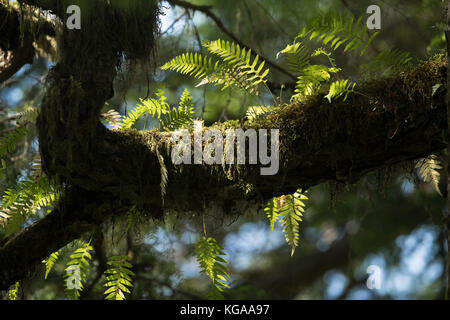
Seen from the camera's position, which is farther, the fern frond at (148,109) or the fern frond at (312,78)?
the fern frond at (148,109)

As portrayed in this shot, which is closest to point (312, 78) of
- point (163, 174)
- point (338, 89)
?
point (338, 89)

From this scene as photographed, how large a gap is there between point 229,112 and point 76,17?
227 centimetres

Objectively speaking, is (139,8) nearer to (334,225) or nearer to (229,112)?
(229,112)

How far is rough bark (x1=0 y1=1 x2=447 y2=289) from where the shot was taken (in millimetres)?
1656

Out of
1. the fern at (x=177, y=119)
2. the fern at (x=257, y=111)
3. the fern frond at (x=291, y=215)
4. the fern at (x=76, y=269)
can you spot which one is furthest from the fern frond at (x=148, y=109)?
the fern frond at (x=291, y=215)

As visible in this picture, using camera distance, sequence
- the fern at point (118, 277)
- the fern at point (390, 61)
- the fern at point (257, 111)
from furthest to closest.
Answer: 1. the fern at point (118, 277)
2. the fern at point (257, 111)
3. the fern at point (390, 61)

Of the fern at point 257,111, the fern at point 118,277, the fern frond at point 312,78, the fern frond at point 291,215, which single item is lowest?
the fern at point 118,277

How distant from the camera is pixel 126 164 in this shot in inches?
68.6

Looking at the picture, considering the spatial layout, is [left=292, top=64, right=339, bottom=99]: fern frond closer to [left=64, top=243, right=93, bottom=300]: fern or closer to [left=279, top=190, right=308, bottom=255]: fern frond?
[left=279, top=190, right=308, bottom=255]: fern frond

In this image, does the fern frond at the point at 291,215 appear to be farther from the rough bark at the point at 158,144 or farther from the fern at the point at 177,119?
the fern at the point at 177,119

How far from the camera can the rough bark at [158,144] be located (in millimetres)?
1656

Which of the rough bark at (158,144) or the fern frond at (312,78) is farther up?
the fern frond at (312,78)

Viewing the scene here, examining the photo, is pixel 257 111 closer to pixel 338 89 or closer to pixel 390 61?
pixel 338 89

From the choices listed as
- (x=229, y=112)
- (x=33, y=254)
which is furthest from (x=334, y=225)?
(x=33, y=254)
